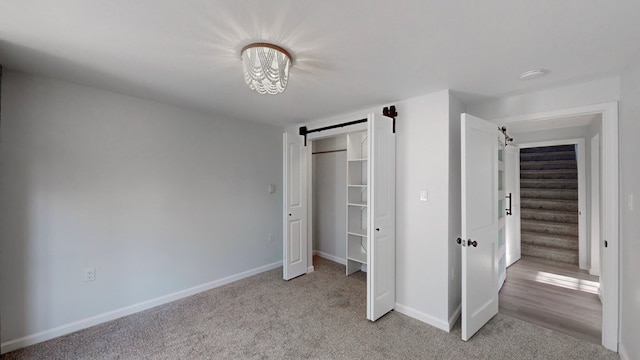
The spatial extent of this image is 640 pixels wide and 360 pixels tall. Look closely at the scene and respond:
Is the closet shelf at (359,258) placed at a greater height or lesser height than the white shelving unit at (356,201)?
lesser

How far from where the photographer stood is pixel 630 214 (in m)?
1.88

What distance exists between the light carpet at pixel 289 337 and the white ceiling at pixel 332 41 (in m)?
2.22

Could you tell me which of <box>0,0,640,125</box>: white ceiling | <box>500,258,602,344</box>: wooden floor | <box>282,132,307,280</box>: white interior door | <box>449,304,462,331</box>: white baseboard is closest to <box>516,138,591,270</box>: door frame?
<box>500,258,602,344</box>: wooden floor

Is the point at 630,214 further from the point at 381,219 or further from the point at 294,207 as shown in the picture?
the point at 294,207

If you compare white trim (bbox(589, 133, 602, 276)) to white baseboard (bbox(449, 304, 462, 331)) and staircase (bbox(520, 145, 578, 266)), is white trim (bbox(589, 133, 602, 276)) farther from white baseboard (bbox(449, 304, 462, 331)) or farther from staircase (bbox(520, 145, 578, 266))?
white baseboard (bbox(449, 304, 462, 331))

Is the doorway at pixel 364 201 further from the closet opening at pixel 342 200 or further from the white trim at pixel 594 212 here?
the white trim at pixel 594 212

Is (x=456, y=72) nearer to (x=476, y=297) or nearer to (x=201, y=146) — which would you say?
(x=476, y=297)

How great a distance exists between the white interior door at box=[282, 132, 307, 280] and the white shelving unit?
0.66 meters

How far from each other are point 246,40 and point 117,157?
6.50 ft

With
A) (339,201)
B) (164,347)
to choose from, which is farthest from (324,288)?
(164,347)

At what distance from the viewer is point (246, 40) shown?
1.61 meters

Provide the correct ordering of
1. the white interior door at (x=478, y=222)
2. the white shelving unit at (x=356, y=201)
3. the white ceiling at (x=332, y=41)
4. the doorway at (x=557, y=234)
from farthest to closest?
1. the white shelving unit at (x=356, y=201)
2. the doorway at (x=557, y=234)
3. the white interior door at (x=478, y=222)
4. the white ceiling at (x=332, y=41)

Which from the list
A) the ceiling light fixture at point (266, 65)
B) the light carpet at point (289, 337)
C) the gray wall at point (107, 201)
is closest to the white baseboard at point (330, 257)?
the light carpet at point (289, 337)

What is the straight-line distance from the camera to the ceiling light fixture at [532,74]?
6.58ft
